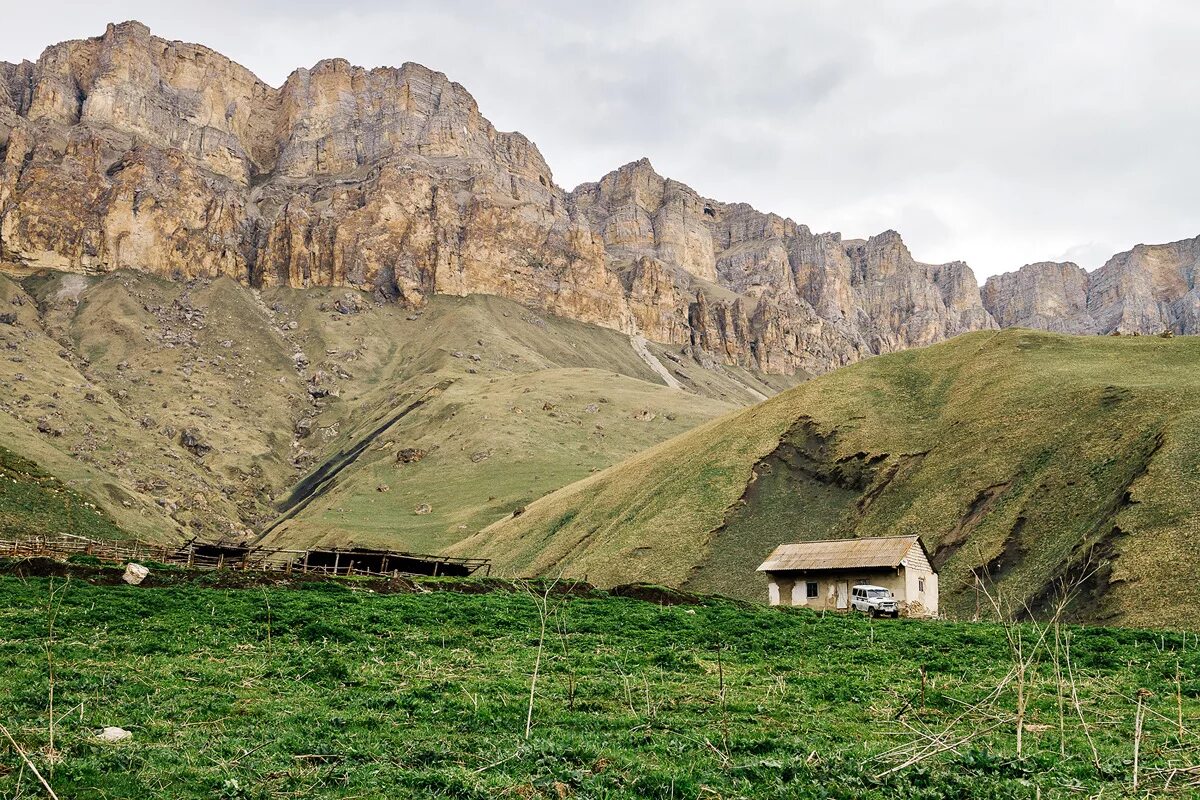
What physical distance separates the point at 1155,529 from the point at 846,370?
4520cm

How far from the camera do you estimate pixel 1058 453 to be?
59875 millimetres

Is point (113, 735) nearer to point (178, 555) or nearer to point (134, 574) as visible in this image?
point (134, 574)

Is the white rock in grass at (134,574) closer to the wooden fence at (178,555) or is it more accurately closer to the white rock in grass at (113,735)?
the wooden fence at (178,555)

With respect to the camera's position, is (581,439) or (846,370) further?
(581,439)

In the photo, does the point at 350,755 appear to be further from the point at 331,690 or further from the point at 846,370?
the point at 846,370

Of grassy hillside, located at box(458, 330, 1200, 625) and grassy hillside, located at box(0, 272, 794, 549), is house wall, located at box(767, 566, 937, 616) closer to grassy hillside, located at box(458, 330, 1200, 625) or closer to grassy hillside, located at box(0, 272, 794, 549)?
grassy hillside, located at box(458, 330, 1200, 625)

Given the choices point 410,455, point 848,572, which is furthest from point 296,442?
point 848,572

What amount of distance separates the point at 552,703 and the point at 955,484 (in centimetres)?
4998

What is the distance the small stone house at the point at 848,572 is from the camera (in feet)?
171

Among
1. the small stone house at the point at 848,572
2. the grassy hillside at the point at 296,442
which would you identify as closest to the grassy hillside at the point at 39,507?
the grassy hillside at the point at 296,442

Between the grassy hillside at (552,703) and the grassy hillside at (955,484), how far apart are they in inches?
643

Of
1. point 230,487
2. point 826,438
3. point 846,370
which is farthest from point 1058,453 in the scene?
point 230,487

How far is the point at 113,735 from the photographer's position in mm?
16547

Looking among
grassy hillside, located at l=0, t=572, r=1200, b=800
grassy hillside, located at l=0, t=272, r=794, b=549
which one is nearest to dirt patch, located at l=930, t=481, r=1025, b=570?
grassy hillside, located at l=0, t=572, r=1200, b=800
